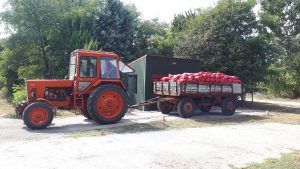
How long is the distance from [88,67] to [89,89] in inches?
32.6

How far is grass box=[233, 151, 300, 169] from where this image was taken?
7.59 m

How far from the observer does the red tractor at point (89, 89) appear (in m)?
13.3

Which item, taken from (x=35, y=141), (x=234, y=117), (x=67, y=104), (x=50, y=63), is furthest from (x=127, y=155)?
(x=50, y=63)

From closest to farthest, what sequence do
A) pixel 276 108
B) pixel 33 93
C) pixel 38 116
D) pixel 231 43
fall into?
pixel 38 116, pixel 33 93, pixel 276 108, pixel 231 43

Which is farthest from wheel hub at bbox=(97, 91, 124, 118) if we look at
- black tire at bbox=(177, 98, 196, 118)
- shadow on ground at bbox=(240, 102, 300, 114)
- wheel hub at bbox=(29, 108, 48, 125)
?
shadow on ground at bbox=(240, 102, 300, 114)

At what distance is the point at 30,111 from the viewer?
1243 centimetres

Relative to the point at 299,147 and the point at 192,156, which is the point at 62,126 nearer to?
the point at 192,156

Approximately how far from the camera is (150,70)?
64.9 feet

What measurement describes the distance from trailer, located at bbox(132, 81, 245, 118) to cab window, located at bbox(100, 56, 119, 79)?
10.7 feet

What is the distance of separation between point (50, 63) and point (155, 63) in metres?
9.91

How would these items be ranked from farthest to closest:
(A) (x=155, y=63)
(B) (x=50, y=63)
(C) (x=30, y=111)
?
(B) (x=50, y=63), (A) (x=155, y=63), (C) (x=30, y=111)

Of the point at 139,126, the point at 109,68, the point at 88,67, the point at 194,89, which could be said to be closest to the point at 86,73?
the point at 88,67

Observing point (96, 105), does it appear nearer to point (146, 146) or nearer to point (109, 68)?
point (109, 68)

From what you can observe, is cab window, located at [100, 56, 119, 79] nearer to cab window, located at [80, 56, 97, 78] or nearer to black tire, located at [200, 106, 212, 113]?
cab window, located at [80, 56, 97, 78]
